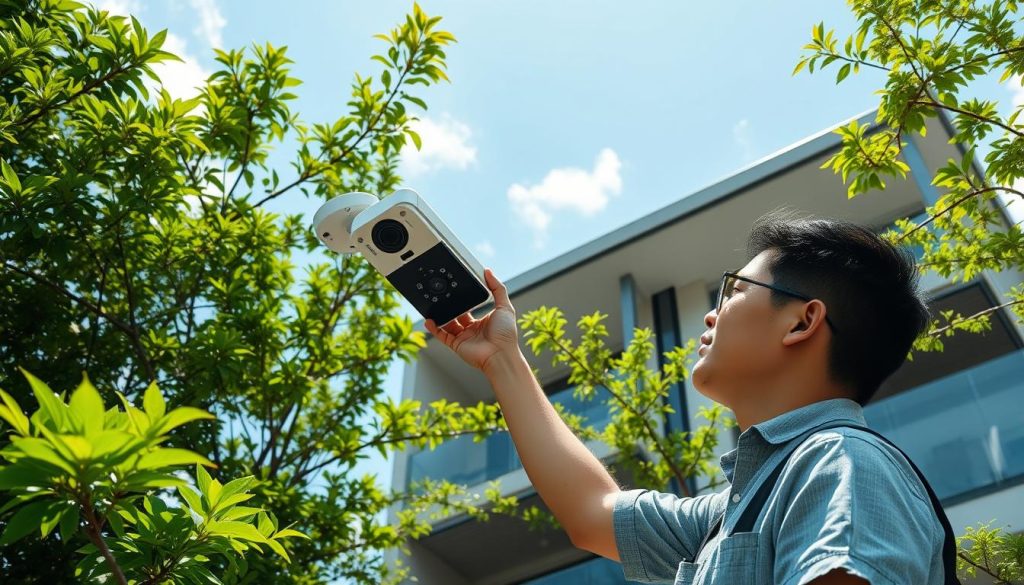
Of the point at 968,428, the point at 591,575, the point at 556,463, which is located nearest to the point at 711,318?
the point at 556,463

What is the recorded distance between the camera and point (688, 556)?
176 centimetres

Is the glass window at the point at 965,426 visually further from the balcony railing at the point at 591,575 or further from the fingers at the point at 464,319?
the fingers at the point at 464,319

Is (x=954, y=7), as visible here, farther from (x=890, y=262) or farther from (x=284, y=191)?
(x=284, y=191)

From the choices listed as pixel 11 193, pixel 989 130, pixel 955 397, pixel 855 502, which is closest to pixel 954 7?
pixel 989 130

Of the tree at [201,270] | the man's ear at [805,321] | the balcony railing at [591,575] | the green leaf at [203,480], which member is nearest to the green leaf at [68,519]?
the green leaf at [203,480]

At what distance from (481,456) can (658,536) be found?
10.5 meters

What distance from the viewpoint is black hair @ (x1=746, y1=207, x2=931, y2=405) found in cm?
170

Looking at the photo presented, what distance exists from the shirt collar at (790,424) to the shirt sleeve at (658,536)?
281 mm

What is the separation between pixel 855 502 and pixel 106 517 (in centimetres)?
97

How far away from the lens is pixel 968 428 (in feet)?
27.2

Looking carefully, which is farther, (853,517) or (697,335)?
(697,335)

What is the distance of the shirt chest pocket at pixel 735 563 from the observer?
123 cm

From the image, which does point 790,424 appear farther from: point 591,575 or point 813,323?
point 591,575

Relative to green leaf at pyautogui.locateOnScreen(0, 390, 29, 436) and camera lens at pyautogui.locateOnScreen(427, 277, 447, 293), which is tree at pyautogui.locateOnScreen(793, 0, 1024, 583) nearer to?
camera lens at pyautogui.locateOnScreen(427, 277, 447, 293)
